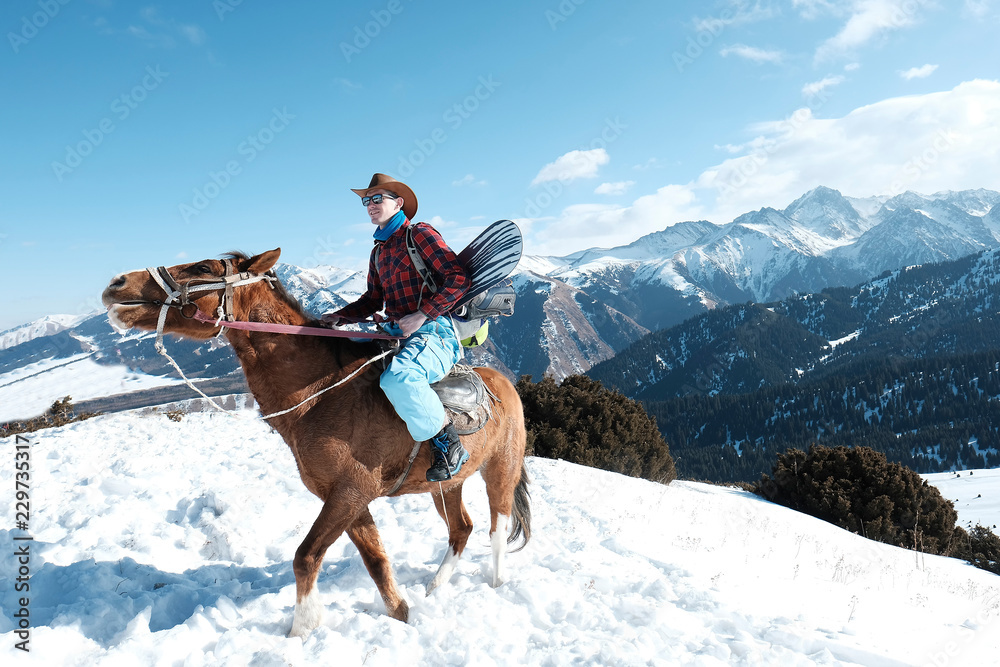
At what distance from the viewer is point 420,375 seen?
4.02m

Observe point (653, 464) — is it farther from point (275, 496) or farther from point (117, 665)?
point (117, 665)

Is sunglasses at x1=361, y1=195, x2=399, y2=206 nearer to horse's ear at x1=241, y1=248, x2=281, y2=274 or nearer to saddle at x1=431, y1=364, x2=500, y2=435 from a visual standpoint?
horse's ear at x1=241, y1=248, x2=281, y2=274

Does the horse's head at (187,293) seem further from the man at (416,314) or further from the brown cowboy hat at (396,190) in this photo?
the brown cowboy hat at (396,190)

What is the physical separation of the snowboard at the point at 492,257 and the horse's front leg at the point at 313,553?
1742 mm

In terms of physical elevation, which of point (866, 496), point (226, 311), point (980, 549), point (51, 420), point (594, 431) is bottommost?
point (980, 549)

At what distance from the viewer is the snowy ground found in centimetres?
379

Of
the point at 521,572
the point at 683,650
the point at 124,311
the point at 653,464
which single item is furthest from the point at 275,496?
the point at 653,464

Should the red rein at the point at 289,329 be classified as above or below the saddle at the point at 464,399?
above

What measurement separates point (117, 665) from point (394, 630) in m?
1.80

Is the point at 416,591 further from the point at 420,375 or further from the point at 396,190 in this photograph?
the point at 396,190

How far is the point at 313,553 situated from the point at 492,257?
2.64 metres

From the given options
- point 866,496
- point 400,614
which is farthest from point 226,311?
point 866,496

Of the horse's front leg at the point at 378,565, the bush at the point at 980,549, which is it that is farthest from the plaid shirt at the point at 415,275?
the bush at the point at 980,549

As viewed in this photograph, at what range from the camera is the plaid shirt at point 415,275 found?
13.4ft
